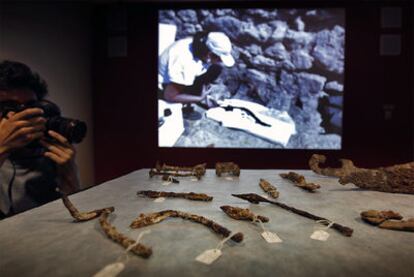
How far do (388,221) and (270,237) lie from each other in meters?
0.52

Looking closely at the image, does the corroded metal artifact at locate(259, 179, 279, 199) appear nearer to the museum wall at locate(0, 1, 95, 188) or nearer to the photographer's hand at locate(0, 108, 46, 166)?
the photographer's hand at locate(0, 108, 46, 166)

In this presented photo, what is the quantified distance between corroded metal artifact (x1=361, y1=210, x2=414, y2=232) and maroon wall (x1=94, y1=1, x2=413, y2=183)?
10.6 ft

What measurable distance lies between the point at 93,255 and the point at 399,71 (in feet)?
15.8

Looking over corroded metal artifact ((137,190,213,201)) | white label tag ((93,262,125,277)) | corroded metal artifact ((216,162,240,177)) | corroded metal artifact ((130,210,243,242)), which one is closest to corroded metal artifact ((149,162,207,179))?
corroded metal artifact ((216,162,240,177))

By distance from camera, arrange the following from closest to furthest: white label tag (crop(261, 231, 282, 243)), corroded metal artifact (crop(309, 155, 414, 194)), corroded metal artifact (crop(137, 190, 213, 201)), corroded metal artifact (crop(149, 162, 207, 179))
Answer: white label tag (crop(261, 231, 282, 243)) → corroded metal artifact (crop(137, 190, 213, 201)) → corroded metal artifact (crop(309, 155, 414, 194)) → corroded metal artifact (crop(149, 162, 207, 179))

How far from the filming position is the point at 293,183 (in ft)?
7.14

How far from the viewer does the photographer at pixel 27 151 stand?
1.48m

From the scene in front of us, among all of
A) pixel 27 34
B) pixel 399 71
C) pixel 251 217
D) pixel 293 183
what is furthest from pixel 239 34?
pixel 251 217

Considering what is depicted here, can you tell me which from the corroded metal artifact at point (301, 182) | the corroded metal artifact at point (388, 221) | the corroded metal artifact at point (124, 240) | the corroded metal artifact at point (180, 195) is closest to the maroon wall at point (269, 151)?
the corroded metal artifact at point (301, 182)

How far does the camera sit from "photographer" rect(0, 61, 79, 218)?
58.2 inches

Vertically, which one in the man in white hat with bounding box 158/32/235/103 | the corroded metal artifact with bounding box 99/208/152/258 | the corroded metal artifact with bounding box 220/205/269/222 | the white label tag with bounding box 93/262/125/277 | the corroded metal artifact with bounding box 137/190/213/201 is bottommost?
the corroded metal artifact with bounding box 137/190/213/201

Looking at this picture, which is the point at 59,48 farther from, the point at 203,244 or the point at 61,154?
the point at 203,244

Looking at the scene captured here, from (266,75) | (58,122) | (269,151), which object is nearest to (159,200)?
(58,122)

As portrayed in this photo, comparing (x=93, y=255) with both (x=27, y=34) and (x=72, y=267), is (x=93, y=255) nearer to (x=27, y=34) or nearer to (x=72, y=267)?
(x=72, y=267)
